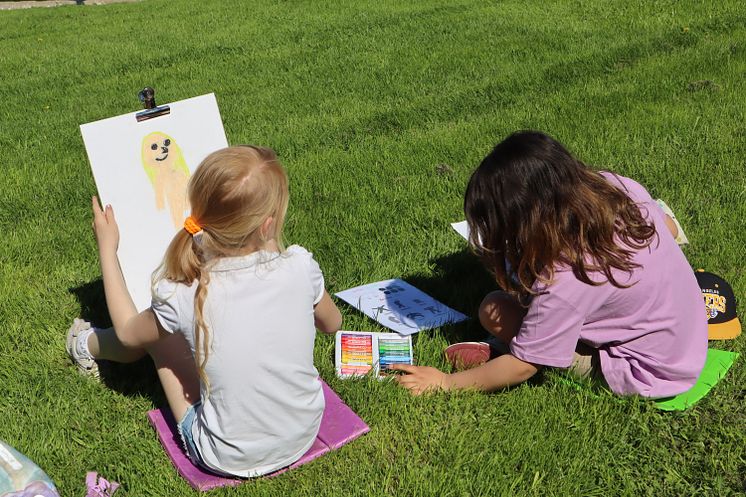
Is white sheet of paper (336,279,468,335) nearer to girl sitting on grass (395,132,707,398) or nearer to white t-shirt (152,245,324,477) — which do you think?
girl sitting on grass (395,132,707,398)

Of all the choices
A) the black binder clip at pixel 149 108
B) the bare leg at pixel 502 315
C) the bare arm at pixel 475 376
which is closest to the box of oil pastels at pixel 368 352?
the bare arm at pixel 475 376

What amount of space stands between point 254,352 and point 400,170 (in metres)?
3.06

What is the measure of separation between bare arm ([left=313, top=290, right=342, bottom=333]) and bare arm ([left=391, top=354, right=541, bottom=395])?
0.46 meters

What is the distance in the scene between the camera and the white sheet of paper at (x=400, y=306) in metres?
3.52

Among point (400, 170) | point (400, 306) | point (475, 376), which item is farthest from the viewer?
point (400, 170)

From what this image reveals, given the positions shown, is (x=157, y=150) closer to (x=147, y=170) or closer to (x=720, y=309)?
(x=147, y=170)

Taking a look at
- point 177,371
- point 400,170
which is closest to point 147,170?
point 177,371

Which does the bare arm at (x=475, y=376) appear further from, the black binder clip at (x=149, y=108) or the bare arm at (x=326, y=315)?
the black binder clip at (x=149, y=108)

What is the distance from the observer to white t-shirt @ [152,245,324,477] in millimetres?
2352

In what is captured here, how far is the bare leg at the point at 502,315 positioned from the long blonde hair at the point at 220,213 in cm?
114

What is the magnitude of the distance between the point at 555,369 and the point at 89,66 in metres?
7.50

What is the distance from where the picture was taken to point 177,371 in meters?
2.82

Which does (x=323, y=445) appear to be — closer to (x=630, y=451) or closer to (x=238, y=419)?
(x=238, y=419)

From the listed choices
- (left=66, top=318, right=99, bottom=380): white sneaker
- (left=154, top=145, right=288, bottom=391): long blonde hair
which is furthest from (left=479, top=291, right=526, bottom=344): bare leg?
(left=66, top=318, right=99, bottom=380): white sneaker
